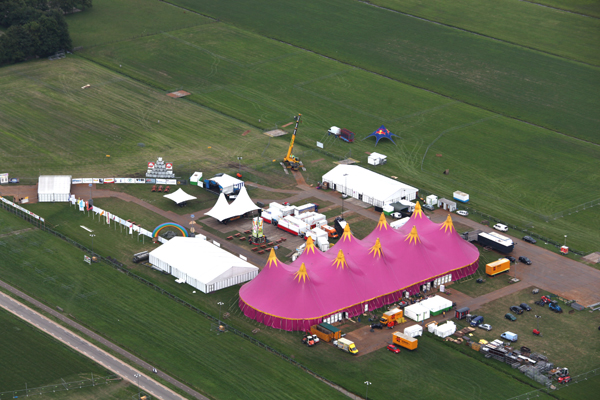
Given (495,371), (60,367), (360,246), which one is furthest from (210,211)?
(495,371)

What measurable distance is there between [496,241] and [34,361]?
7825 cm

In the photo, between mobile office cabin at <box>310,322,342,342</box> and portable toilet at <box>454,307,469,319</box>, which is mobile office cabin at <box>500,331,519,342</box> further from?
mobile office cabin at <box>310,322,342,342</box>

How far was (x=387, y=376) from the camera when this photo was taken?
11756 centimetres

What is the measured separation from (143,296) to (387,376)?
41527 mm

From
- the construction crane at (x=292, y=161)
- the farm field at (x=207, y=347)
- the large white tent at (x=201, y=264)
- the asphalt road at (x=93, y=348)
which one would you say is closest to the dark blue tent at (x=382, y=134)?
the construction crane at (x=292, y=161)

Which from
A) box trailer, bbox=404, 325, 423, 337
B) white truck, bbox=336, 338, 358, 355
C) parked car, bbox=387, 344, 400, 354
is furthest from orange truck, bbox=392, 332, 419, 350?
white truck, bbox=336, 338, 358, 355

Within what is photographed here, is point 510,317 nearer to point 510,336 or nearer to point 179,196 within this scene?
point 510,336

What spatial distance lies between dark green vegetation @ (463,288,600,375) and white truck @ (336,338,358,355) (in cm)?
1881

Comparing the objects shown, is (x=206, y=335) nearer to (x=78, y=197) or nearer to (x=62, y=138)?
(x=78, y=197)

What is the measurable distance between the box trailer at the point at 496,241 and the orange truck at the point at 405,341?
108ft

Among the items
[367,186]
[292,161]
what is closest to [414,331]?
[367,186]

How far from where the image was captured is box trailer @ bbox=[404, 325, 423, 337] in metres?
125

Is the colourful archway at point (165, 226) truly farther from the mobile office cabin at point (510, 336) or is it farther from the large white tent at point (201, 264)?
the mobile office cabin at point (510, 336)

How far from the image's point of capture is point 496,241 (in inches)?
5881
